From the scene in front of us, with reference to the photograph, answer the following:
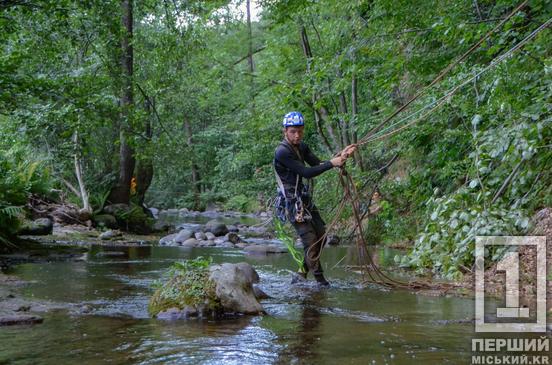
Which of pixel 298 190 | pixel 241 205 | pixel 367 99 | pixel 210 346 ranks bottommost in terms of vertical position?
pixel 210 346

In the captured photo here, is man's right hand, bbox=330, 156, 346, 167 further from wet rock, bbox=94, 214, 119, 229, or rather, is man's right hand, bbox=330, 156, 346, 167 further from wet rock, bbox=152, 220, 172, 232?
wet rock, bbox=152, 220, 172, 232

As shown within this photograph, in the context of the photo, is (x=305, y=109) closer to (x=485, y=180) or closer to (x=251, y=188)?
(x=251, y=188)

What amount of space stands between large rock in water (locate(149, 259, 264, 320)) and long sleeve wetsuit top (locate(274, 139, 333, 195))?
1.56 m

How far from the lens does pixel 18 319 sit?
5039 millimetres

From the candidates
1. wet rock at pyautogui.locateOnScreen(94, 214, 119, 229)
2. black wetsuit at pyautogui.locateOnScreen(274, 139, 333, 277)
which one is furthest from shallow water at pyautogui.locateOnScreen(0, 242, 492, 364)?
wet rock at pyautogui.locateOnScreen(94, 214, 119, 229)

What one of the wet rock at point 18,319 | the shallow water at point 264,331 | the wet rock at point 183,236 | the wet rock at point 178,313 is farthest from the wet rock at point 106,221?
the wet rock at point 18,319

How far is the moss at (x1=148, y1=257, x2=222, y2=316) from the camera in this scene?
566cm

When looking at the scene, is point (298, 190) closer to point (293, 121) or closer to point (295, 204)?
point (295, 204)

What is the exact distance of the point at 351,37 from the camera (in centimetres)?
1334

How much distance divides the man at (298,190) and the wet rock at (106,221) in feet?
36.0

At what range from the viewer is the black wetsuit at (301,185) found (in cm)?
721

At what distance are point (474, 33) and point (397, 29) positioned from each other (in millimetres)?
2787

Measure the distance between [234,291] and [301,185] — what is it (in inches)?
86.1

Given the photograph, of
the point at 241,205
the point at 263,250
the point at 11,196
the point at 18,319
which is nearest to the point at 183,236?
the point at 263,250
